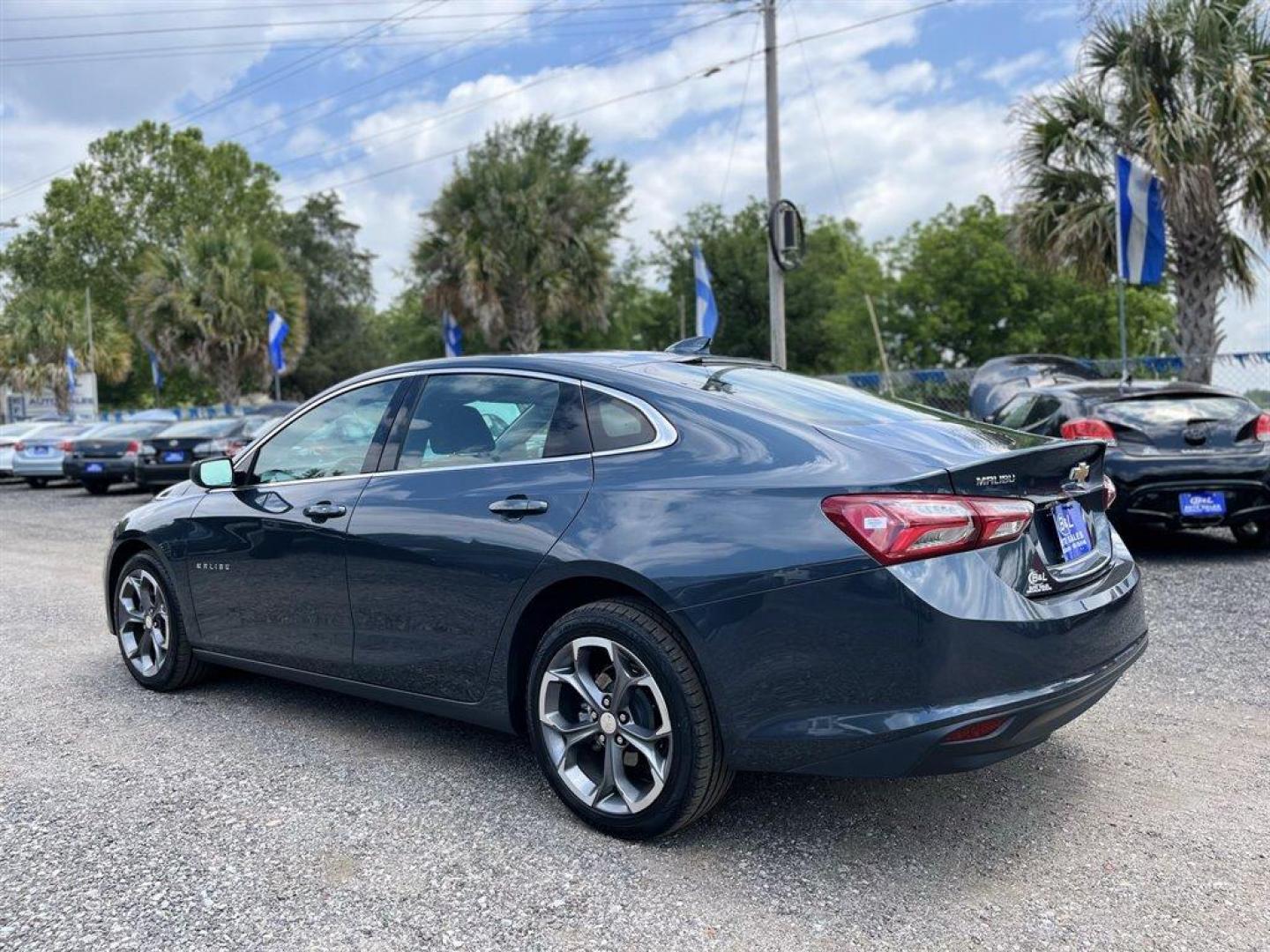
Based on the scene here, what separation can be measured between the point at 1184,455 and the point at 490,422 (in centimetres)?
569

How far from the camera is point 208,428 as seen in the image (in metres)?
17.0

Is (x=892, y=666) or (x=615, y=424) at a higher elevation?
(x=615, y=424)

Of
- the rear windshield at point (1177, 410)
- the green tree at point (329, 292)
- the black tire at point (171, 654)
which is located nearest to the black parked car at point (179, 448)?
the black tire at point (171, 654)

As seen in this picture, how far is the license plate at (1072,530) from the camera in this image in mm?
3129

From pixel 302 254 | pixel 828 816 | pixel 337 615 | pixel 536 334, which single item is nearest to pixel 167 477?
pixel 536 334

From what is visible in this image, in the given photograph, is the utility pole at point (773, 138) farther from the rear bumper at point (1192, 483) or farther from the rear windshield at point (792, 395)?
the rear windshield at point (792, 395)

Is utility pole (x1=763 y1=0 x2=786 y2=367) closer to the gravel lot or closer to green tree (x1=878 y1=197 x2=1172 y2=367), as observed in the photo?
Result: the gravel lot

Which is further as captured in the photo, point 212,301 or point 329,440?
point 212,301

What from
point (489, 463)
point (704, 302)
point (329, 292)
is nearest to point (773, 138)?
point (704, 302)

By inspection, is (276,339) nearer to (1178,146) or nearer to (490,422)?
(1178,146)

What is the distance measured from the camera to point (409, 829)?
3369mm

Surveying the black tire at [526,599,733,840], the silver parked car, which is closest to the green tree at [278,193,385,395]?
the silver parked car

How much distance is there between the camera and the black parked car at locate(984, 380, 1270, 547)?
24.3 ft

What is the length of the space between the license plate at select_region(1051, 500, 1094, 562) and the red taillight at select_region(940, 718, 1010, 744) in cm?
59
